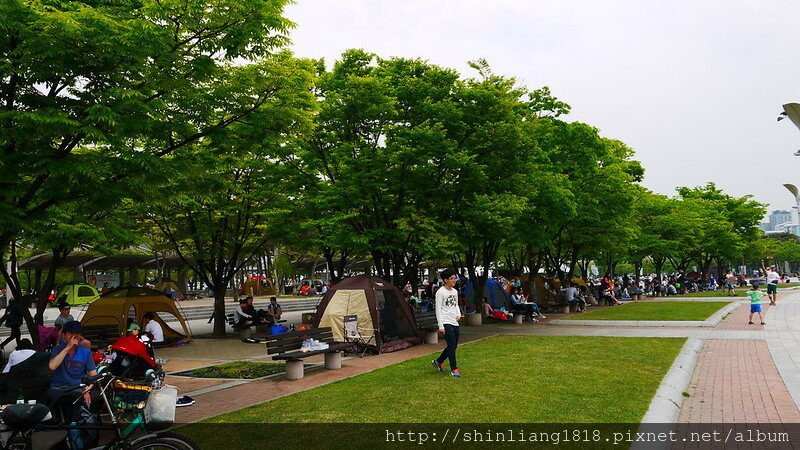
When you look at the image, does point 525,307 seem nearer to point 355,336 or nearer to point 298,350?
point 355,336

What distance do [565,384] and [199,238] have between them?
15313mm

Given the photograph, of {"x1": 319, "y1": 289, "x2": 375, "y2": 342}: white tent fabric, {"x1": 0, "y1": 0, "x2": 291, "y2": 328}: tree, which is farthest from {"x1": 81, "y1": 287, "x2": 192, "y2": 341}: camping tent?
{"x1": 0, "y1": 0, "x2": 291, "y2": 328}: tree

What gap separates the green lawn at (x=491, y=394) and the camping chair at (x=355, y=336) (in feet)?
7.88

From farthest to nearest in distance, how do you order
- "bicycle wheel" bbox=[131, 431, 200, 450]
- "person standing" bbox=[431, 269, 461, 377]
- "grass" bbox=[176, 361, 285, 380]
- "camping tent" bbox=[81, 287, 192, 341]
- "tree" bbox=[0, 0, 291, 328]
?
"camping tent" bbox=[81, 287, 192, 341]
"grass" bbox=[176, 361, 285, 380]
"person standing" bbox=[431, 269, 461, 377]
"tree" bbox=[0, 0, 291, 328]
"bicycle wheel" bbox=[131, 431, 200, 450]

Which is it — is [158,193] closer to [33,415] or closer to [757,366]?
[33,415]

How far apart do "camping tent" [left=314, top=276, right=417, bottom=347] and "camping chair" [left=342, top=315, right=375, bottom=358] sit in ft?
0.50

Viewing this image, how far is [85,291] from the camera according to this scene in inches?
1545

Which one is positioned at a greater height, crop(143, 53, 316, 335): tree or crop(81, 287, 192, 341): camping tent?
crop(143, 53, 316, 335): tree

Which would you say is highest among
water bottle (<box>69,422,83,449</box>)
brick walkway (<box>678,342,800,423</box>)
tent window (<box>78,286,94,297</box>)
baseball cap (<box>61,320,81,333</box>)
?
tent window (<box>78,286,94,297</box>)

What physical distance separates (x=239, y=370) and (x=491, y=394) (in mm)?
6584

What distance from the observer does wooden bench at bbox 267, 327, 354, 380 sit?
12.0 m

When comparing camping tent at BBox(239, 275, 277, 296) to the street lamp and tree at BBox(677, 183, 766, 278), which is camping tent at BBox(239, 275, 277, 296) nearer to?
tree at BBox(677, 183, 766, 278)

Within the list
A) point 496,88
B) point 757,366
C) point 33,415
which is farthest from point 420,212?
point 33,415

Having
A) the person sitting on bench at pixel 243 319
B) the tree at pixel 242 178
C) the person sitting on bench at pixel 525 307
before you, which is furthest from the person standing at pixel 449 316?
the person sitting on bench at pixel 525 307
